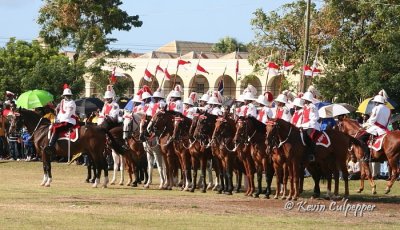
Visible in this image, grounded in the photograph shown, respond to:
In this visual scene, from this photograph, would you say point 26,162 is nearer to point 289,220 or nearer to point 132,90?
point 289,220

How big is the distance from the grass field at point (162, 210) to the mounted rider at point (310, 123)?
137cm

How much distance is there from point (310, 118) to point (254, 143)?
1665 millimetres

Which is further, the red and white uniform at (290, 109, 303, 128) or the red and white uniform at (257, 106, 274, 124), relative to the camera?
the red and white uniform at (257, 106, 274, 124)

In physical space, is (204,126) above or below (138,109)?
below

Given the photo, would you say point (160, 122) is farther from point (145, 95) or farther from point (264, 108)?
point (145, 95)

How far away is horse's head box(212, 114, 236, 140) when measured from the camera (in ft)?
89.5

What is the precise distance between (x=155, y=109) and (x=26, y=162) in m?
12.9

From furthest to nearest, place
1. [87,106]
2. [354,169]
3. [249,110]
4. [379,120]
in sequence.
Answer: [87,106]
[354,169]
[379,120]
[249,110]

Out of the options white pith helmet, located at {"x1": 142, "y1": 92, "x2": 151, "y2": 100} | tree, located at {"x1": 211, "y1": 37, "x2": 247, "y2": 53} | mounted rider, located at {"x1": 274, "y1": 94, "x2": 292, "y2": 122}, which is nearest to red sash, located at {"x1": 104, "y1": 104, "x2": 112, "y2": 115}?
white pith helmet, located at {"x1": 142, "y1": 92, "x2": 151, "y2": 100}

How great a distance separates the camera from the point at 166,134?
96.2 feet

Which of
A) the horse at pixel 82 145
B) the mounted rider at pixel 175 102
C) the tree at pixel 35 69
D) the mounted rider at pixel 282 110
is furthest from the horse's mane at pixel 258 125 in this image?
the tree at pixel 35 69

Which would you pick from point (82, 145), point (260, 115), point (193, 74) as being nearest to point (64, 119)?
point (82, 145)

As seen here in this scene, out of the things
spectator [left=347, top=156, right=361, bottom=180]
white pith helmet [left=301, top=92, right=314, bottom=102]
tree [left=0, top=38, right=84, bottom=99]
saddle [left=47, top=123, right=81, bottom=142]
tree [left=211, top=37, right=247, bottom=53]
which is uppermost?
tree [left=211, top=37, right=247, bottom=53]

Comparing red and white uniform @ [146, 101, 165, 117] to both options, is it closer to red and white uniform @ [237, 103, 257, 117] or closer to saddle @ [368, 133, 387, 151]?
red and white uniform @ [237, 103, 257, 117]
